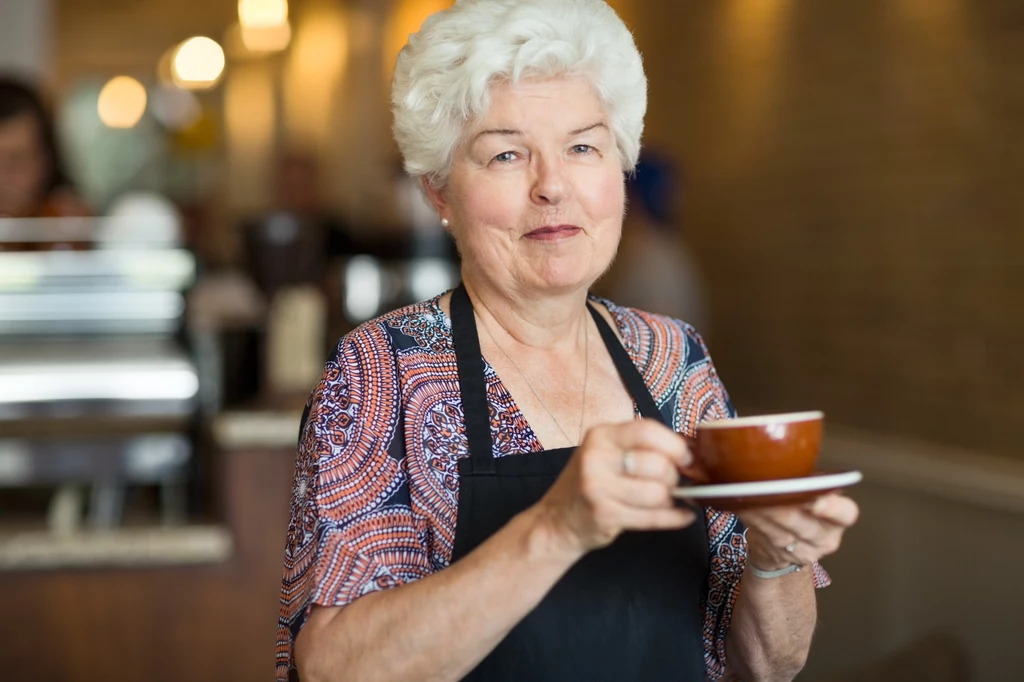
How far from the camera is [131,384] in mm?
2791

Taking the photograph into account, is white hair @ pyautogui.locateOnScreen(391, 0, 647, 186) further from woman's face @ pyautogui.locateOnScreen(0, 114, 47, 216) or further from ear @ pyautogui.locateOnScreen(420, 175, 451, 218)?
woman's face @ pyautogui.locateOnScreen(0, 114, 47, 216)

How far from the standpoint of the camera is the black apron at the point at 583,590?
1294 millimetres

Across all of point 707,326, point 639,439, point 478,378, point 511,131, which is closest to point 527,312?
point 478,378

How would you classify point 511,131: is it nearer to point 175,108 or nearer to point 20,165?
point 20,165

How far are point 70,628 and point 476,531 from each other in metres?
1.80

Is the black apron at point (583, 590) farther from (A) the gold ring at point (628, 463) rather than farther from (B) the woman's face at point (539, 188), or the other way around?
(A) the gold ring at point (628, 463)

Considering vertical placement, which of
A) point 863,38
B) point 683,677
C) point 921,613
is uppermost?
point 863,38

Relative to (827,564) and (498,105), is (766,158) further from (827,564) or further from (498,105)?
(498,105)

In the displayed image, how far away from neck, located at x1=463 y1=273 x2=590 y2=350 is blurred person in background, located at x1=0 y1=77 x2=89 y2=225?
1.80 meters

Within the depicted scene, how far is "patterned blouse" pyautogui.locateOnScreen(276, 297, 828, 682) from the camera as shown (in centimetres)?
122

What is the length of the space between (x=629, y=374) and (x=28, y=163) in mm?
2072

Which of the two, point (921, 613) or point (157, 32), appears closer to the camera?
point (921, 613)

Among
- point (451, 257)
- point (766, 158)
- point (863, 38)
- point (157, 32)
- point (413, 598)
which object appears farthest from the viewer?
point (157, 32)

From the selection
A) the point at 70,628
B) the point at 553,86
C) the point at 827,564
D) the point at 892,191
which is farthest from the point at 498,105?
the point at 827,564
